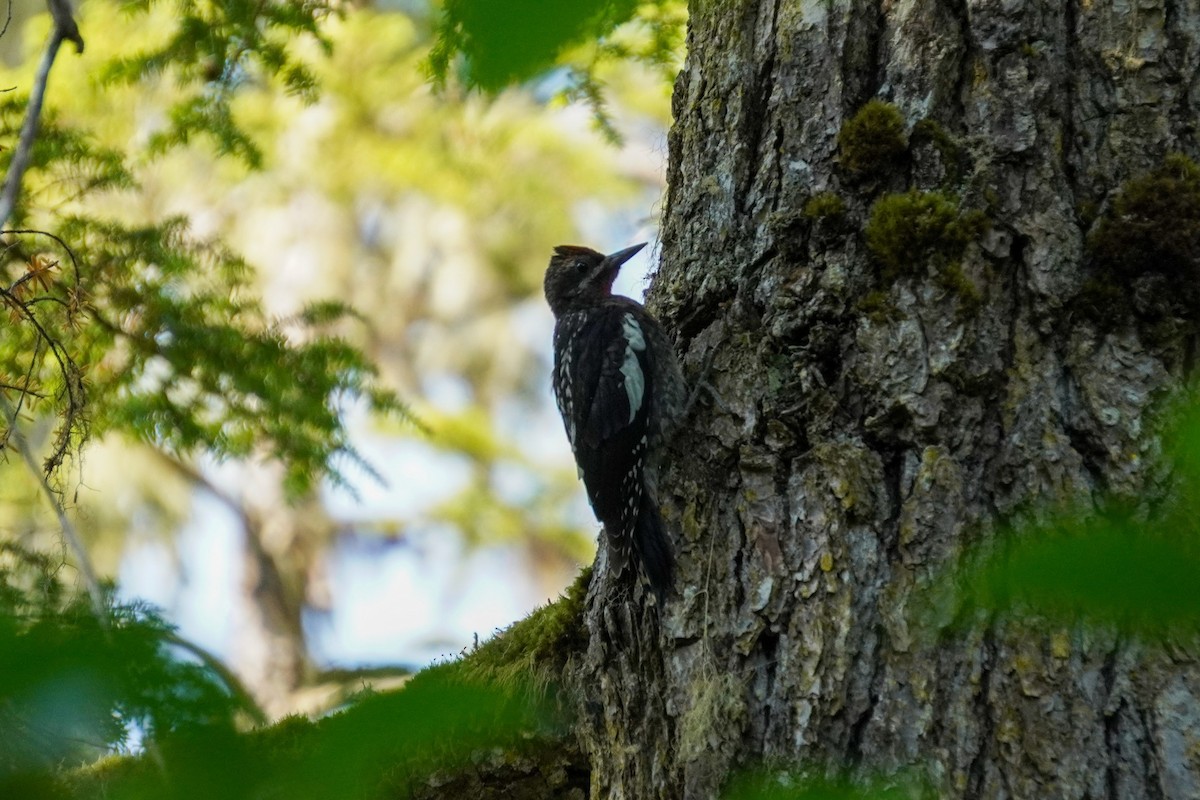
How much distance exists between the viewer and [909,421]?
2.70 metres

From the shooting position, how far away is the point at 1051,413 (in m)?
2.59

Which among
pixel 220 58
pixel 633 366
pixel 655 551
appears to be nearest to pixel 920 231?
pixel 655 551

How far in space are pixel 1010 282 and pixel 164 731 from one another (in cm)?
232

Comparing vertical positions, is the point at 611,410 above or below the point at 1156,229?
above

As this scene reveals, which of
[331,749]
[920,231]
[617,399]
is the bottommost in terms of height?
[331,749]

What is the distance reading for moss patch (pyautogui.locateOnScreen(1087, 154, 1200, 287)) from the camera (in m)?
2.63

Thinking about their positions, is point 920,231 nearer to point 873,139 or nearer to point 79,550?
point 873,139

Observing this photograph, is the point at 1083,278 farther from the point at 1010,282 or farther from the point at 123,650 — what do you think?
the point at 123,650

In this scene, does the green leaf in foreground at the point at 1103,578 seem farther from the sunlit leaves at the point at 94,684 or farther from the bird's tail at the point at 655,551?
the bird's tail at the point at 655,551

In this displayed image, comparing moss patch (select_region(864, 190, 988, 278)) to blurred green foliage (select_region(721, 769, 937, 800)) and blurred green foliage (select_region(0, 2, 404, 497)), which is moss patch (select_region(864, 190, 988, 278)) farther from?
blurred green foliage (select_region(0, 2, 404, 497))

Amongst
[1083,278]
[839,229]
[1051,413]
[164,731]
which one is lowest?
[164,731]

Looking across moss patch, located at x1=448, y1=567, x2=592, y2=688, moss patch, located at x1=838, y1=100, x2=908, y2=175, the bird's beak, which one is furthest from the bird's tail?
the bird's beak

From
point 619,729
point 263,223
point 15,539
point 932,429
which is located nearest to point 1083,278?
point 932,429

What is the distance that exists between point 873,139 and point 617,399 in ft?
4.83
